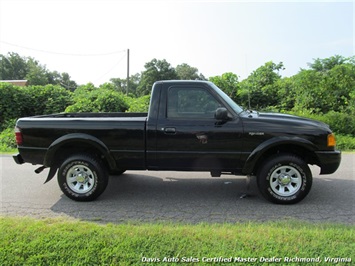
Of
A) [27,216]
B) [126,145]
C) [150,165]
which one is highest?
[126,145]

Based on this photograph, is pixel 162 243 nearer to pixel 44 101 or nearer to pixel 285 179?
pixel 285 179

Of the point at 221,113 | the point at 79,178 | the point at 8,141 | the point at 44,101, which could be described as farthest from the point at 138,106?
the point at 221,113

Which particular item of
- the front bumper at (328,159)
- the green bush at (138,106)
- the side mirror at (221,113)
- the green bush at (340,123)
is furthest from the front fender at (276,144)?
the green bush at (138,106)

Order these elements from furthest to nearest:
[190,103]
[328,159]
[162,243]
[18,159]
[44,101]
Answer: [44,101]
[18,159]
[190,103]
[328,159]
[162,243]

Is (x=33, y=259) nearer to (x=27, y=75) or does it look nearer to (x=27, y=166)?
(x=27, y=166)

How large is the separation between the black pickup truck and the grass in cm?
110

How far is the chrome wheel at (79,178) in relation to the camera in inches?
196

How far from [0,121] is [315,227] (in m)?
14.4

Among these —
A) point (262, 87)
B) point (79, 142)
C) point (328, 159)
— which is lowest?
point (328, 159)

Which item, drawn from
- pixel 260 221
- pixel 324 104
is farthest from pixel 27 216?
pixel 324 104

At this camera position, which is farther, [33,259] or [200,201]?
[200,201]

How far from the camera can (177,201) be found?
500 cm

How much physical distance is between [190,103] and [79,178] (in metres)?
2.14

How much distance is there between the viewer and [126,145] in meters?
4.89
